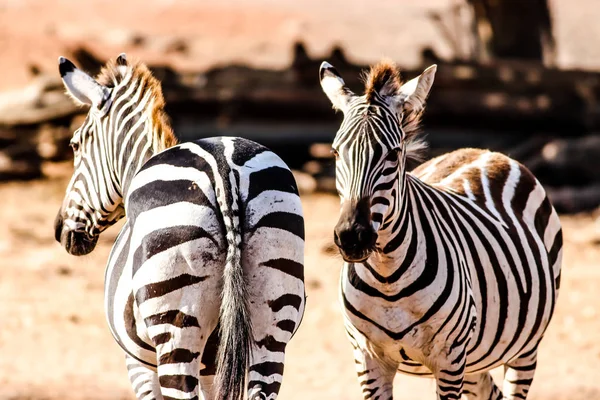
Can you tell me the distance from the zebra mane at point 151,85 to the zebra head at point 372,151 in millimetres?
799

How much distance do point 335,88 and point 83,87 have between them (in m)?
1.26

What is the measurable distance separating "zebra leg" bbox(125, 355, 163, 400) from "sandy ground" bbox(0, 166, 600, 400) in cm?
163

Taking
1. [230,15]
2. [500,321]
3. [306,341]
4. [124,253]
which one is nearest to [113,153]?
[124,253]

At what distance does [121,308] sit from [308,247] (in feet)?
23.4

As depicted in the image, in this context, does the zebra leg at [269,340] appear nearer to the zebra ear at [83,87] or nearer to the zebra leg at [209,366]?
the zebra leg at [209,366]

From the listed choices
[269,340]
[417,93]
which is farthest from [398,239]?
[269,340]

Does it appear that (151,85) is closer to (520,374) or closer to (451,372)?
(451,372)

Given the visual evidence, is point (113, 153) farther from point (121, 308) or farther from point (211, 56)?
point (211, 56)

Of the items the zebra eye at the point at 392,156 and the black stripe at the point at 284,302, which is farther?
the zebra eye at the point at 392,156

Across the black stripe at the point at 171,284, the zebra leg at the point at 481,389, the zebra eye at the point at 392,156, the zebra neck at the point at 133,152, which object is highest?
the zebra neck at the point at 133,152

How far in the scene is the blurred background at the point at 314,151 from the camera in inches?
305

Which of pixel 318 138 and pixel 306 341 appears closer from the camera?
pixel 306 341

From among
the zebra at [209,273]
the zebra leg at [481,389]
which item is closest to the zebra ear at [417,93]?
the zebra at [209,273]

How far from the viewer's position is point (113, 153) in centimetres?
449
